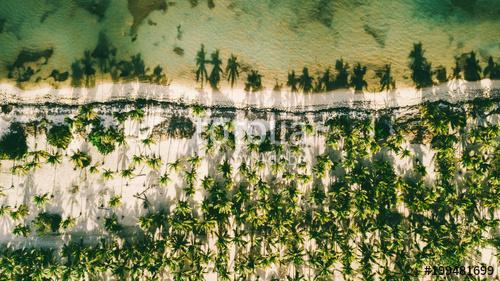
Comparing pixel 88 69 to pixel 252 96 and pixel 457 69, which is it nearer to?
pixel 252 96

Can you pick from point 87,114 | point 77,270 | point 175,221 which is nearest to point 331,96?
point 175,221

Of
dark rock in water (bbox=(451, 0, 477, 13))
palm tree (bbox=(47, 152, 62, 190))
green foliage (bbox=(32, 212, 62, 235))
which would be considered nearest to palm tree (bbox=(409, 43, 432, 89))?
dark rock in water (bbox=(451, 0, 477, 13))

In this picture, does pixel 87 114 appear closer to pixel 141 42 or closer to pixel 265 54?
pixel 141 42

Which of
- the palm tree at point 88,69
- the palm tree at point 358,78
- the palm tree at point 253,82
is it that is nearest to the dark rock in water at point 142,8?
the palm tree at point 88,69

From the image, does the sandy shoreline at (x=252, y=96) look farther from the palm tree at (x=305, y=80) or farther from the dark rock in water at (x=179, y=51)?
the dark rock in water at (x=179, y=51)

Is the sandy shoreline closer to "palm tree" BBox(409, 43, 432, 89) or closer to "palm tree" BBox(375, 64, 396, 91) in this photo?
"palm tree" BBox(375, 64, 396, 91)

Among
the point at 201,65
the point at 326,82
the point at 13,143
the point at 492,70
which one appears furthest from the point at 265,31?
the point at 13,143
